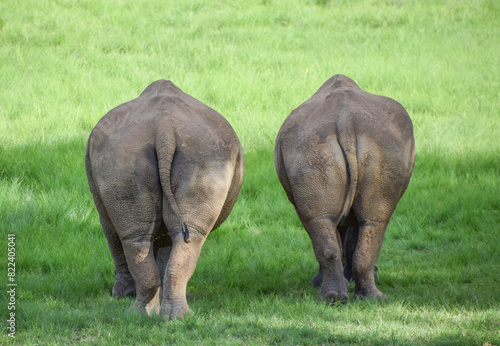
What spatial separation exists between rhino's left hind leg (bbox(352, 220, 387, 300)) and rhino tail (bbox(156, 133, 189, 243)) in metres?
1.52

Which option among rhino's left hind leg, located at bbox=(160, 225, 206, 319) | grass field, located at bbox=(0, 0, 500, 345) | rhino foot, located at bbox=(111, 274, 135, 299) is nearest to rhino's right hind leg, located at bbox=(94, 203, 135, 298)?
rhino foot, located at bbox=(111, 274, 135, 299)

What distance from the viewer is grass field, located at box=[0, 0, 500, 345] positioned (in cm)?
504

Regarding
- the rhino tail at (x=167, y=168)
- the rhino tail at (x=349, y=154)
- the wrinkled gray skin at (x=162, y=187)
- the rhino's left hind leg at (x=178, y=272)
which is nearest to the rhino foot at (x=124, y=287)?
the wrinkled gray skin at (x=162, y=187)

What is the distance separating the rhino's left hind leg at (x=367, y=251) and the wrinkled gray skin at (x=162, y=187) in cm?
124

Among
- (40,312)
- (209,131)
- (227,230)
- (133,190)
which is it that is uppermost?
(209,131)

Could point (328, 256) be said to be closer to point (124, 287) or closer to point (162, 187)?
point (162, 187)

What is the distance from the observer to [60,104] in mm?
11805

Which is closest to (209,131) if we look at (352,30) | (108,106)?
(108,106)

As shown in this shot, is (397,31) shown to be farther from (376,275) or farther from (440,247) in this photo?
(376,275)

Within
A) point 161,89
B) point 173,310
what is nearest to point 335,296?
point 173,310

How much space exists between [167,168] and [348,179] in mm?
1527

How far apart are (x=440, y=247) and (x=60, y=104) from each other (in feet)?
23.5

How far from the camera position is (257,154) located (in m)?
10.5

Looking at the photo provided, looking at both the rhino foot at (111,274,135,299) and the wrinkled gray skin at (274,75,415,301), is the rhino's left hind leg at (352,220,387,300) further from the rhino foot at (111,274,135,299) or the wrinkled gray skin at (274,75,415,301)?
the rhino foot at (111,274,135,299)
